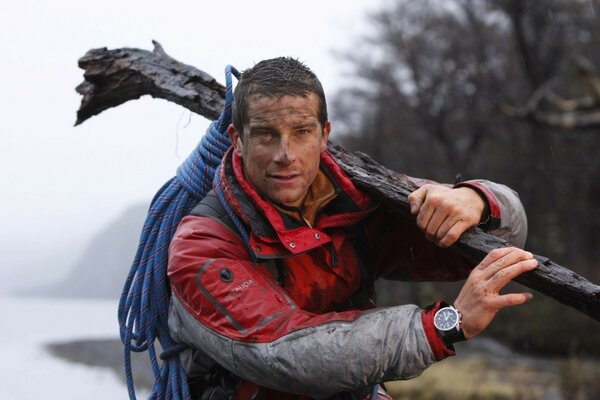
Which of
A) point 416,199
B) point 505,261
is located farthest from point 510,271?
point 416,199

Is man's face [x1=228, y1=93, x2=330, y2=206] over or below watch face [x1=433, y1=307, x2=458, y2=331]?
over

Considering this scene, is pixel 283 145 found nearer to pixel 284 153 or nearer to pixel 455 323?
pixel 284 153

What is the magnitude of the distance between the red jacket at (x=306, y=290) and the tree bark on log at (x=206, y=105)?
129mm

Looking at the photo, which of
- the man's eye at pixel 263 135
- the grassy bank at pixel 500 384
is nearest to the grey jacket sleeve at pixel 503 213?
the man's eye at pixel 263 135

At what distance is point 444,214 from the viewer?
114 inches

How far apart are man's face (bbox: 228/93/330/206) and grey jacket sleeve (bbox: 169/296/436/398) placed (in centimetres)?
59

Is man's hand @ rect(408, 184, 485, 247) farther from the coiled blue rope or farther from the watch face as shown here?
the coiled blue rope

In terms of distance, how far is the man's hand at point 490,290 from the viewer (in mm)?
2502

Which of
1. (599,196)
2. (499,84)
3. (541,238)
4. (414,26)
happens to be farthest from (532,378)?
(414,26)

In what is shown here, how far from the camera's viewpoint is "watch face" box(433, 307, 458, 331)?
2504mm

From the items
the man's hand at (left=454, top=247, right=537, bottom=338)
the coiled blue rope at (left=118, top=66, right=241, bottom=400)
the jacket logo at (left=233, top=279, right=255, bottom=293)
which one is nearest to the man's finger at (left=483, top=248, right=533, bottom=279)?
the man's hand at (left=454, top=247, right=537, bottom=338)

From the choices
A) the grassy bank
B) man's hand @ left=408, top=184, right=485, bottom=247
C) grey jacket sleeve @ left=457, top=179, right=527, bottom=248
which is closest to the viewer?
man's hand @ left=408, top=184, right=485, bottom=247

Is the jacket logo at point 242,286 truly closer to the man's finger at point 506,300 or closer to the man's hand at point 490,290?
the man's hand at point 490,290

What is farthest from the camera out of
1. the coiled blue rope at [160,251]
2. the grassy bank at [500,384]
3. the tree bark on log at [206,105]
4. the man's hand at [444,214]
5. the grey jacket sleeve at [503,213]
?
the grassy bank at [500,384]
